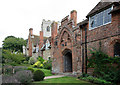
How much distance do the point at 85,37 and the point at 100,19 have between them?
2678 millimetres

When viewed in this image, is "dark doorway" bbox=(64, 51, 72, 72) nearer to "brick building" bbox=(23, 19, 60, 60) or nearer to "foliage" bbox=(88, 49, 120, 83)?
"foliage" bbox=(88, 49, 120, 83)

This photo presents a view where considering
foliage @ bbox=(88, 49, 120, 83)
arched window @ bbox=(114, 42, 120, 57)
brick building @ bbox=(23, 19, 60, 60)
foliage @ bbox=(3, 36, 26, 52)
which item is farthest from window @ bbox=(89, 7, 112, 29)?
foliage @ bbox=(3, 36, 26, 52)

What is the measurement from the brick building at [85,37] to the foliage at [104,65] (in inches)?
21.9

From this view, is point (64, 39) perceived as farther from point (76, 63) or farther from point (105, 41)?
point (105, 41)

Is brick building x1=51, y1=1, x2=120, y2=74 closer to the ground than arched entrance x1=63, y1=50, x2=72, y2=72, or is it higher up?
higher up

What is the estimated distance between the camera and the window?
10.6m

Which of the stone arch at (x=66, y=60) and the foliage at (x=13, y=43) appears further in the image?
the foliage at (x=13, y=43)

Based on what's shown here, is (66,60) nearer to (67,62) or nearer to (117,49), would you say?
(67,62)

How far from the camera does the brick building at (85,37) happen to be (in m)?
10.1

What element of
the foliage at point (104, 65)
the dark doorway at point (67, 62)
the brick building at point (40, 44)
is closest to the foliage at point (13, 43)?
the brick building at point (40, 44)

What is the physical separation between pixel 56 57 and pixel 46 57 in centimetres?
940

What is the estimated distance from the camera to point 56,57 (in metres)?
17.7

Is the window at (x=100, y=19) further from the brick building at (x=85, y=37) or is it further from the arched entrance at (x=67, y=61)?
the arched entrance at (x=67, y=61)

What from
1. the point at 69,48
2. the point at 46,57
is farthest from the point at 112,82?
the point at 46,57
